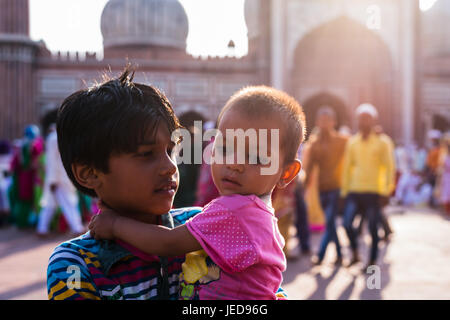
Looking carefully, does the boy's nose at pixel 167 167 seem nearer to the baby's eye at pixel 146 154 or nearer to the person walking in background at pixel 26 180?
the baby's eye at pixel 146 154

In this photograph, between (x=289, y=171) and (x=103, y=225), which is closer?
(x=103, y=225)

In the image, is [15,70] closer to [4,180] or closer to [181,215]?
[4,180]

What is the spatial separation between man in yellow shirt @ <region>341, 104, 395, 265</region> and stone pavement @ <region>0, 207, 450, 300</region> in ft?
1.23

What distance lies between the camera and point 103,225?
2.98 feet

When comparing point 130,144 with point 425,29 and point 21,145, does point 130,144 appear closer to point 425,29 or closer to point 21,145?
point 21,145

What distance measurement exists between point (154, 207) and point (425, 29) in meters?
24.2

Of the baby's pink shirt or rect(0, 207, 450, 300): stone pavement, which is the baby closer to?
the baby's pink shirt

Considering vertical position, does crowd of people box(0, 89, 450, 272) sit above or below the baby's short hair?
below

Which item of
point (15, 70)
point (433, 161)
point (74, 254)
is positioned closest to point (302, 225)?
point (74, 254)

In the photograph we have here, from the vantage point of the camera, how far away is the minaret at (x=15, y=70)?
15484 mm

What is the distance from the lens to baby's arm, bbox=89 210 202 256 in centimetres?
89

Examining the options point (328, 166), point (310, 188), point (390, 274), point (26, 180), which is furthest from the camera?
point (310, 188)

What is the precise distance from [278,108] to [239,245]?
1.02 feet

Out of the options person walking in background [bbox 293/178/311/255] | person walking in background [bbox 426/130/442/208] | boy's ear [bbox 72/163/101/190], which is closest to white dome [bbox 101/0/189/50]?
person walking in background [bbox 426/130/442/208]
